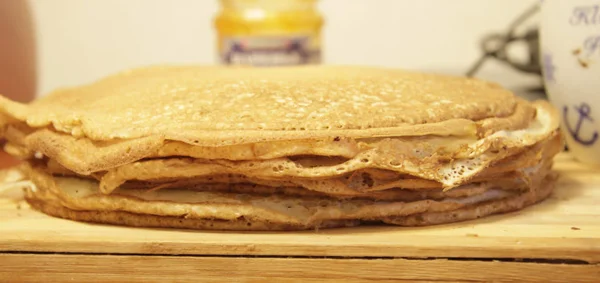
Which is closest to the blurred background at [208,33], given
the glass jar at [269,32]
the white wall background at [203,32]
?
the white wall background at [203,32]

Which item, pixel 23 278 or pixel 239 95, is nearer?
pixel 23 278

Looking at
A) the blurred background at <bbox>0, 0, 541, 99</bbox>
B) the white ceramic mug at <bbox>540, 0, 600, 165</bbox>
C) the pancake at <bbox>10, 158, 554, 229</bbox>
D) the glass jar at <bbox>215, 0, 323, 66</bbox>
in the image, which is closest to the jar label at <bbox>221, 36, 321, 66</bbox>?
the glass jar at <bbox>215, 0, 323, 66</bbox>

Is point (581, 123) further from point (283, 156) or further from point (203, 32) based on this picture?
point (203, 32)

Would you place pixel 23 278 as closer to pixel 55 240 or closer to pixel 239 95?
pixel 55 240

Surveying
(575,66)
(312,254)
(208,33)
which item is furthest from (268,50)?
(312,254)

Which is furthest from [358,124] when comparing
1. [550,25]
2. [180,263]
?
[550,25]

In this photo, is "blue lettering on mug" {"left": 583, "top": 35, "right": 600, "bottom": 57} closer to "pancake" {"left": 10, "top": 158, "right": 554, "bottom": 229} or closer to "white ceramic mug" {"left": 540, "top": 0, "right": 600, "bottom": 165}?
"white ceramic mug" {"left": 540, "top": 0, "right": 600, "bottom": 165}
